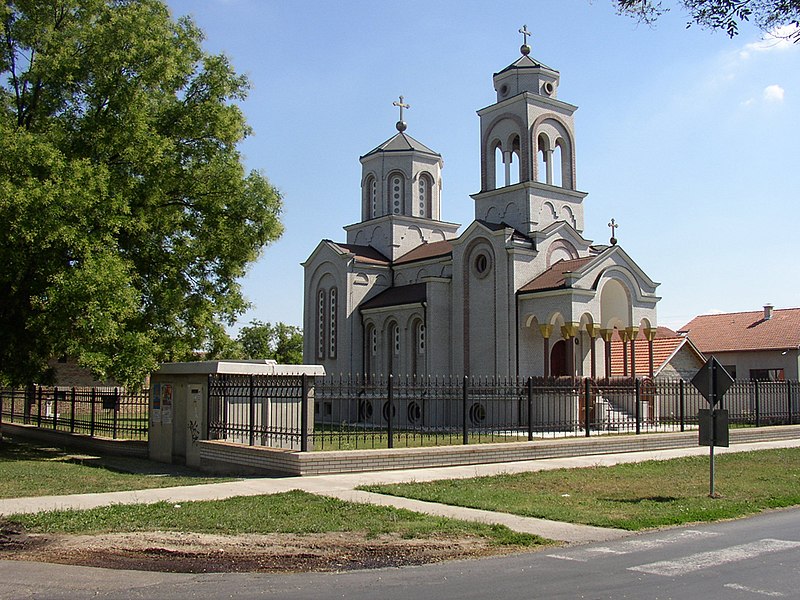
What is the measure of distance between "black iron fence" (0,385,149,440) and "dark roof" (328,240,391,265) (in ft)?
44.2

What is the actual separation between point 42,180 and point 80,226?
1.35 m

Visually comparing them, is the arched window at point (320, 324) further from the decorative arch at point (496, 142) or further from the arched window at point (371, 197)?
the decorative arch at point (496, 142)

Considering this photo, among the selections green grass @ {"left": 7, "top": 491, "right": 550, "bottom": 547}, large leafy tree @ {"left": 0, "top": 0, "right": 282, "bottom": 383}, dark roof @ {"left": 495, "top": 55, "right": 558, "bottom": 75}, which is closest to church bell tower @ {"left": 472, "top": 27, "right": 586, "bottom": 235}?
dark roof @ {"left": 495, "top": 55, "right": 558, "bottom": 75}

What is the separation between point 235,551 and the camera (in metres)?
8.51

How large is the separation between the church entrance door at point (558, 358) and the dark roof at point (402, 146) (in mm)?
12115

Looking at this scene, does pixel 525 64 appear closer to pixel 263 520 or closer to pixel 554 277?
pixel 554 277

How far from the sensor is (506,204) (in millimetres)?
31469

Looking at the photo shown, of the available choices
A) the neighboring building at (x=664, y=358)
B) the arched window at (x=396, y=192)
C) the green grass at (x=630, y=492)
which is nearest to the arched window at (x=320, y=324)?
the arched window at (x=396, y=192)

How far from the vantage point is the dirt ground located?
26.2 feet

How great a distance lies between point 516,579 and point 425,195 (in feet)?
107

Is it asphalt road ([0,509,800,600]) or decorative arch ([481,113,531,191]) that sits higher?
decorative arch ([481,113,531,191])

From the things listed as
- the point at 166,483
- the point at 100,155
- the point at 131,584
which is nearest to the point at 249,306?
the point at 100,155

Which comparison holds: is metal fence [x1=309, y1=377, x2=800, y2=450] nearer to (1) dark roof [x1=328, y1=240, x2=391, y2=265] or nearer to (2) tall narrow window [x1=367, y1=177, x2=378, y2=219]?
(1) dark roof [x1=328, y1=240, x2=391, y2=265]

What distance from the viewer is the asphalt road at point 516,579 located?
22.3 feet
